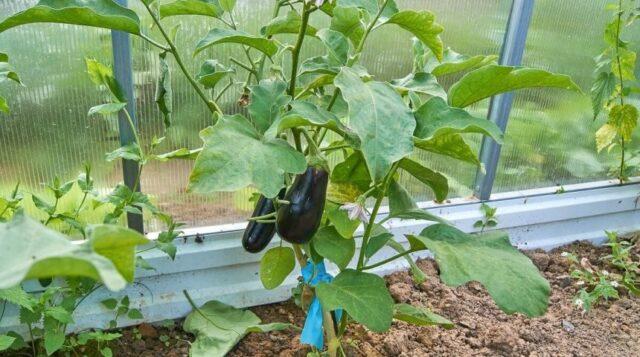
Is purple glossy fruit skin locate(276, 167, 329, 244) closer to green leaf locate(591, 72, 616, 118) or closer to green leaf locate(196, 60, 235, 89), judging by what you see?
green leaf locate(196, 60, 235, 89)

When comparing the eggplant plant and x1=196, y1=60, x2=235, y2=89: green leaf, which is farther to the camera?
x1=196, y1=60, x2=235, y2=89: green leaf

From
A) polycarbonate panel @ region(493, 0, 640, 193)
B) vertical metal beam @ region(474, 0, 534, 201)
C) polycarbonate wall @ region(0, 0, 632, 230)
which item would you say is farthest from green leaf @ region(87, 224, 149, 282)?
polycarbonate panel @ region(493, 0, 640, 193)

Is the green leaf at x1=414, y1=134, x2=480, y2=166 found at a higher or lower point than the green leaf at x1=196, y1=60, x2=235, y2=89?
lower

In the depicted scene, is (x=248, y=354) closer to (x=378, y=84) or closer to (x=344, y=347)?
(x=344, y=347)

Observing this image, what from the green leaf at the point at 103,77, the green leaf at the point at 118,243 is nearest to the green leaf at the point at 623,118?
the green leaf at the point at 103,77

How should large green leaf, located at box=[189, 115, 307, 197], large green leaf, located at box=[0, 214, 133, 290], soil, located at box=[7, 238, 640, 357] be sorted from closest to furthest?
large green leaf, located at box=[0, 214, 133, 290] < large green leaf, located at box=[189, 115, 307, 197] < soil, located at box=[7, 238, 640, 357]

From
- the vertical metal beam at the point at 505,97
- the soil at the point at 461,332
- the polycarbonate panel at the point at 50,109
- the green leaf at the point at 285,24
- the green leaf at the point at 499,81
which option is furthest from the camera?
the vertical metal beam at the point at 505,97

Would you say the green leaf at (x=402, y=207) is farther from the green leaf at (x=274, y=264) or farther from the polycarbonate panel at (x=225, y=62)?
the polycarbonate panel at (x=225, y=62)

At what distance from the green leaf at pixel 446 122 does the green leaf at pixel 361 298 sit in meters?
0.27

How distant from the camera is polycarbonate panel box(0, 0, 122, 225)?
45.0 inches

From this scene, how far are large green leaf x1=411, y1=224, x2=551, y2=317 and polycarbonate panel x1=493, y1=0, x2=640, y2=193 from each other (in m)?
0.89

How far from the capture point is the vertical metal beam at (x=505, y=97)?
1.54m

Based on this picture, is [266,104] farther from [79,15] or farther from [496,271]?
[496,271]

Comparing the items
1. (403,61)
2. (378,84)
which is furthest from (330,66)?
(403,61)
